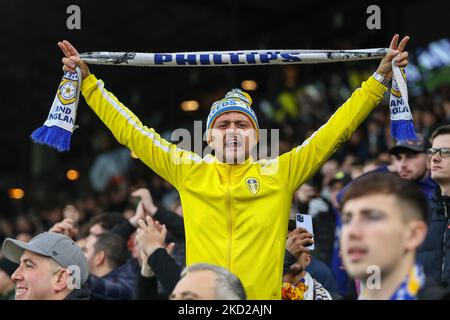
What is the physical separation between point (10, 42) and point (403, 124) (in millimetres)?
15426

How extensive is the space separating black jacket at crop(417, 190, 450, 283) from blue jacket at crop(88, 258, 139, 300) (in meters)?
1.98

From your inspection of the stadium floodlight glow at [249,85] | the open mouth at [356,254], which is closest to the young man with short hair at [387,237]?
the open mouth at [356,254]

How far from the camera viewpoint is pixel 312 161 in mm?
4102

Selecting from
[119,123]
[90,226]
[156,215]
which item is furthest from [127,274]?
[119,123]

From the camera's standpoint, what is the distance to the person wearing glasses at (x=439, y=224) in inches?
172

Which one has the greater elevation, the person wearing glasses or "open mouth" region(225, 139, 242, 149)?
"open mouth" region(225, 139, 242, 149)

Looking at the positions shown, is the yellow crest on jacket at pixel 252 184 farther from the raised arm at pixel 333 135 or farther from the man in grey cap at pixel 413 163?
the man in grey cap at pixel 413 163

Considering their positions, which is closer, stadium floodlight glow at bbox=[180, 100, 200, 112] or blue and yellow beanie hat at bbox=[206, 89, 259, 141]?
blue and yellow beanie hat at bbox=[206, 89, 259, 141]

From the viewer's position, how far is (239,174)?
4.06 metres

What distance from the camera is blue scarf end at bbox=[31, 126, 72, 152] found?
13.9ft

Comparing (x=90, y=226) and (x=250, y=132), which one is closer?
(x=250, y=132)

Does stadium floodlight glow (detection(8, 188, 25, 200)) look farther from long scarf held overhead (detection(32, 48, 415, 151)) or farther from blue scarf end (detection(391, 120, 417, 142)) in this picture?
blue scarf end (detection(391, 120, 417, 142))

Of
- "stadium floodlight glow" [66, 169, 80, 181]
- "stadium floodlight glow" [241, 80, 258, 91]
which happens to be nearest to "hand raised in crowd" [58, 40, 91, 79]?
"stadium floodlight glow" [241, 80, 258, 91]

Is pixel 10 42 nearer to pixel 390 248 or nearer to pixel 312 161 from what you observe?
pixel 312 161
